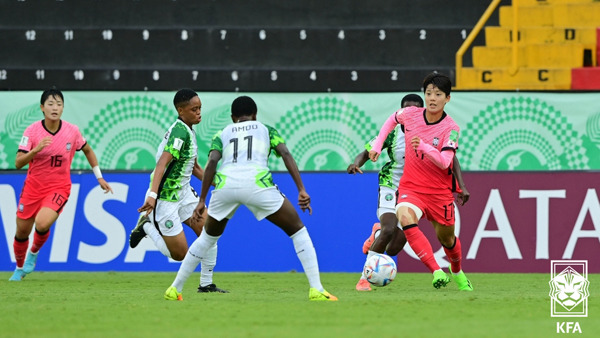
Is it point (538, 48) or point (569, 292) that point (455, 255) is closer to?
point (569, 292)

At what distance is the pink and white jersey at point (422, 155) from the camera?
37.3 feet

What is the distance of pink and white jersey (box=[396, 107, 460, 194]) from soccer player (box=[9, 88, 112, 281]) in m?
4.24

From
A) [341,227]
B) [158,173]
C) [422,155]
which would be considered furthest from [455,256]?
[341,227]

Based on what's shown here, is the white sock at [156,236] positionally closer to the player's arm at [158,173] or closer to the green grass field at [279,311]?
the green grass field at [279,311]

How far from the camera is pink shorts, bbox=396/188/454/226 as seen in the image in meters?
11.4

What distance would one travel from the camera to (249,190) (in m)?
9.71

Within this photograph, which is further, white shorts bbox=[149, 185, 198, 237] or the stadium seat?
the stadium seat

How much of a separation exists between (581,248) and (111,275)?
630cm

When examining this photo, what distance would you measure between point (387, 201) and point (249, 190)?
3111 millimetres

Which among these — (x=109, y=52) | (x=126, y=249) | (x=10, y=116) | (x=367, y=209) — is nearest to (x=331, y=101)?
(x=367, y=209)

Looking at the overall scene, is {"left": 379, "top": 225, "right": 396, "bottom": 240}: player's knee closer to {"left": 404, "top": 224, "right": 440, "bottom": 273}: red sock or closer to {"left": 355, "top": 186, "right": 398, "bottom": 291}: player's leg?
{"left": 355, "top": 186, "right": 398, "bottom": 291}: player's leg

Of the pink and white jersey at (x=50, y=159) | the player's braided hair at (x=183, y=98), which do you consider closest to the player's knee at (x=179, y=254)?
the player's braided hair at (x=183, y=98)

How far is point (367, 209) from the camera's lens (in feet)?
53.1

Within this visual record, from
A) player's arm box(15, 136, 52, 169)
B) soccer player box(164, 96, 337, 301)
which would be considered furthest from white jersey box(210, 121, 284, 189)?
player's arm box(15, 136, 52, 169)
